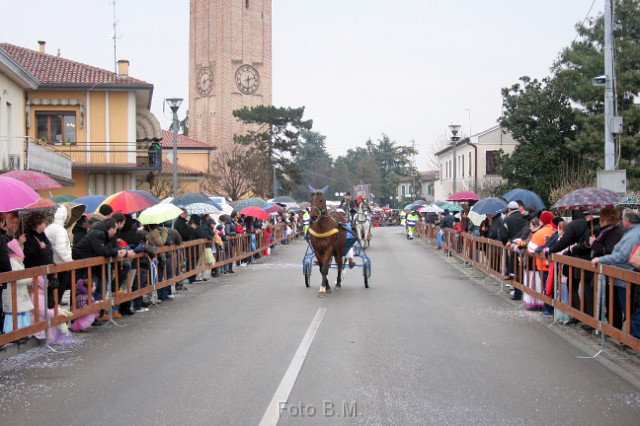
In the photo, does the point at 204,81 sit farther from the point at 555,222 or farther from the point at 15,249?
the point at 15,249

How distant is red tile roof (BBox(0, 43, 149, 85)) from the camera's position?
1485 inches

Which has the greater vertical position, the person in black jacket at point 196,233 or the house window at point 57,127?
the house window at point 57,127

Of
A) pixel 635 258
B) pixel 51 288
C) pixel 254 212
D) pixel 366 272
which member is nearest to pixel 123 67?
pixel 254 212

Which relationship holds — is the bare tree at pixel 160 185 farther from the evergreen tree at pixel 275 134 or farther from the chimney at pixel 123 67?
the evergreen tree at pixel 275 134

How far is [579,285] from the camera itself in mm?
11422

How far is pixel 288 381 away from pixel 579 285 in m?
5.49

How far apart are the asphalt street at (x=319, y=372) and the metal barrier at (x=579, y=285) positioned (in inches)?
18.1

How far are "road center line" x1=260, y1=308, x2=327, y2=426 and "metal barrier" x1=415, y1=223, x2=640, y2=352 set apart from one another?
382 cm

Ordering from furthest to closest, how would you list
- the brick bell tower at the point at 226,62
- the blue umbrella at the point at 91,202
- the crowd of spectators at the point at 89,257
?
the brick bell tower at the point at 226,62 → the blue umbrella at the point at 91,202 → the crowd of spectators at the point at 89,257

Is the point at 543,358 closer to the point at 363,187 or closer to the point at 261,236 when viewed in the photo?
the point at 261,236

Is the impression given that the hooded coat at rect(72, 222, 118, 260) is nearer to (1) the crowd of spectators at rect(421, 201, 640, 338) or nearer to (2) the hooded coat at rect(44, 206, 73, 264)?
(2) the hooded coat at rect(44, 206, 73, 264)

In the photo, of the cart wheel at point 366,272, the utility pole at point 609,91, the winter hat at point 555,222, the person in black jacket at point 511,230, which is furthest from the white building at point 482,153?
the winter hat at point 555,222

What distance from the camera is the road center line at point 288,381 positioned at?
21.4 ft

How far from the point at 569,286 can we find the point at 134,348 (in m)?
6.44
